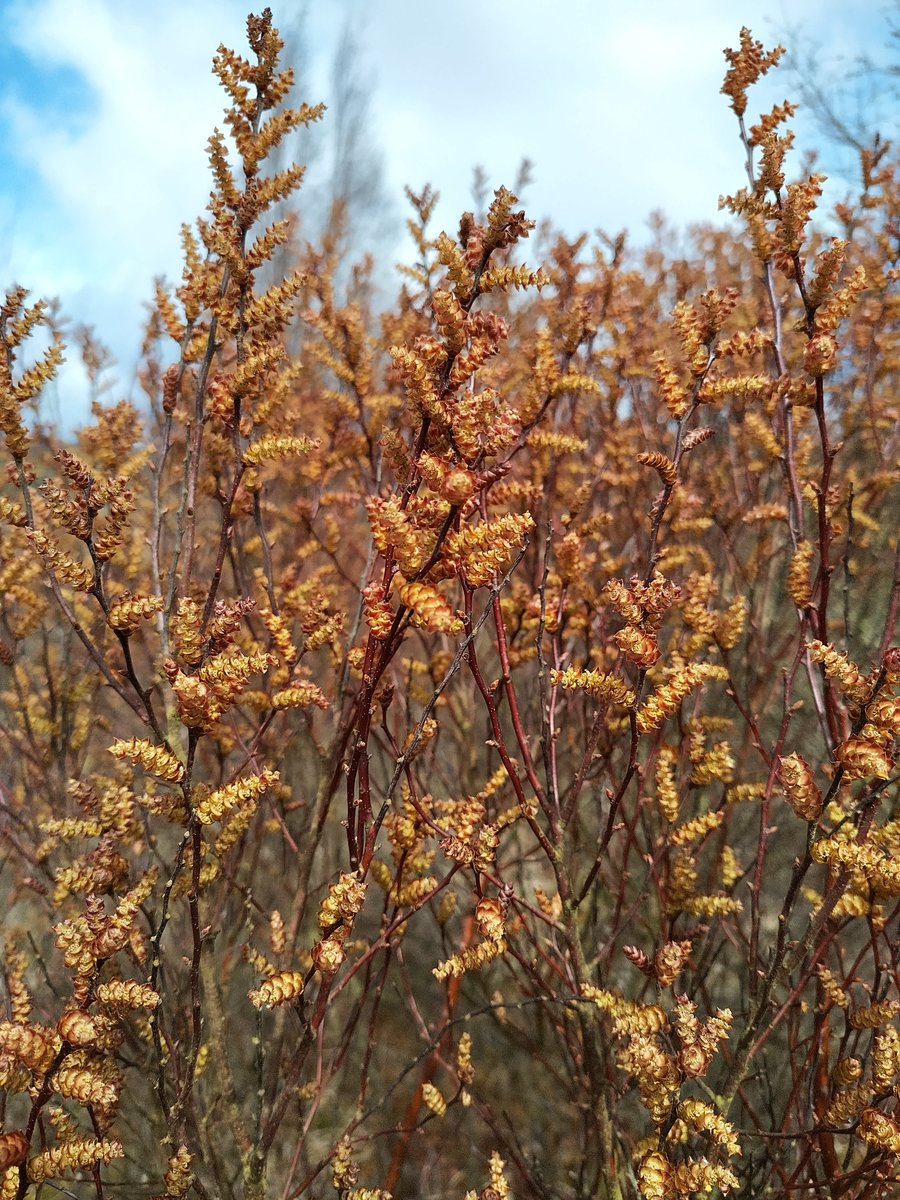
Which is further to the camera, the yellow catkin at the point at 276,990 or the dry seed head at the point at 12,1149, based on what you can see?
the yellow catkin at the point at 276,990

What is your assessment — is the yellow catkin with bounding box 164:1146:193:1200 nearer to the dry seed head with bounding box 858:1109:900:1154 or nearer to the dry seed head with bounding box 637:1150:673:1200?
the dry seed head with bounding box 637:1150:673:1200

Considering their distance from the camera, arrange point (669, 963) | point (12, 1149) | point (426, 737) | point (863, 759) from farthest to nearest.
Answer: point (426, 737), point (669, 963), point (863, 759), point (12, 1149)

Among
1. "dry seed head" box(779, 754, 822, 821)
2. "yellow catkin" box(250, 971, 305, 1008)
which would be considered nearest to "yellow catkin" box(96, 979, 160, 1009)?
"yellow catkin" box(250, 971, 305, 1008)

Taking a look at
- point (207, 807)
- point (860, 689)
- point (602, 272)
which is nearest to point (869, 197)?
point (602, 272)

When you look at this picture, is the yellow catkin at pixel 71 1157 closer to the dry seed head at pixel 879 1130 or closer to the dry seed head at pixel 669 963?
the dry seed head at pixel 669 963

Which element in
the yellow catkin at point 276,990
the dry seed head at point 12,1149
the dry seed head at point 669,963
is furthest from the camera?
the dry seed head at point 669,963

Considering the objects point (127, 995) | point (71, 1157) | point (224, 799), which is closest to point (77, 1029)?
point (127, 995)

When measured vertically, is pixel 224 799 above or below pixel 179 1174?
above

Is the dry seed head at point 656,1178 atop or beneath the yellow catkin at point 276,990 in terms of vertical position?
beneath

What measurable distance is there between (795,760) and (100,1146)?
1172mm

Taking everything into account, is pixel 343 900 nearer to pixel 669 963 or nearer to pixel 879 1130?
pixel 669 963

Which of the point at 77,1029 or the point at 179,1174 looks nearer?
the point at 77,1029

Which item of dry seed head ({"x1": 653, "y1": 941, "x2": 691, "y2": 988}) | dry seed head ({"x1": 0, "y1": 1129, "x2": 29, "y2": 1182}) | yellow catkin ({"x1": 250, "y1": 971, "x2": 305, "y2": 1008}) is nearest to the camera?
dry seed head ({"x1": 0, "y1": 1129, "x2": 29, "y2": 1182})

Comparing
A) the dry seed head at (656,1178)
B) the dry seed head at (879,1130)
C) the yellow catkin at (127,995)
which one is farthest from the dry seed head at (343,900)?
the dry seed head at (879,1130)
